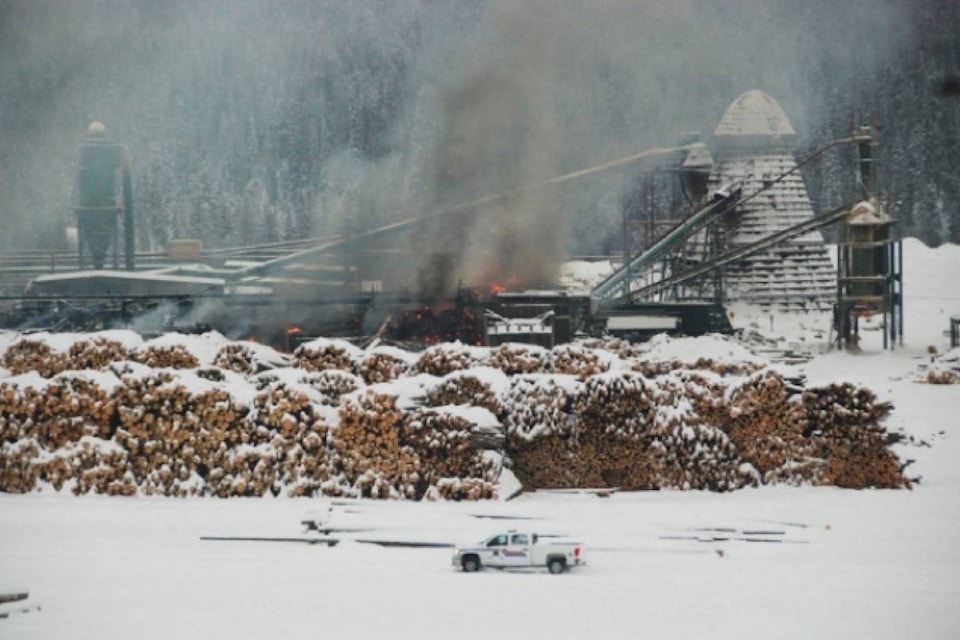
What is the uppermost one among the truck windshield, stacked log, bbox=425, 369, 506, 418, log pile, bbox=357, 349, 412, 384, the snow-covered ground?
log pile, bbox=357, 349, 412, 384

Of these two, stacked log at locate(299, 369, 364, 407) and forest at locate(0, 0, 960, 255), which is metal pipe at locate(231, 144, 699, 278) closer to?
forest at locate(0, 0, 960, 255)

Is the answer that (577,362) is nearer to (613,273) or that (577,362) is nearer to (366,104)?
(613,273)

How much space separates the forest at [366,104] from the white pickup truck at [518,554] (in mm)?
10120

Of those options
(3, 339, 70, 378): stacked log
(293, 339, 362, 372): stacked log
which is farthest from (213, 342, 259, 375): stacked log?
(3, 339, 70, 378): stacked log

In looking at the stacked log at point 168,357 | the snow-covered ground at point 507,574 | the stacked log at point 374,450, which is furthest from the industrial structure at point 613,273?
the stacked log at point 374,450

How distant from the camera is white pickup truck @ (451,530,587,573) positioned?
11.2m

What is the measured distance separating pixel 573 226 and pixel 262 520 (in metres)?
10.5

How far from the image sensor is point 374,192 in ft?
70.9

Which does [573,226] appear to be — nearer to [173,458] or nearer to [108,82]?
[108,82]

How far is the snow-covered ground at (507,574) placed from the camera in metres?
10.1

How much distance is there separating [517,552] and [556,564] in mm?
309

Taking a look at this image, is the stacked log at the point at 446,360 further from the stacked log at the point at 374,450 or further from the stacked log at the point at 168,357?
the stacked log at the point at 168,357

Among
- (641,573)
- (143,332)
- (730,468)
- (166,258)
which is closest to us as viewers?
(641,573)

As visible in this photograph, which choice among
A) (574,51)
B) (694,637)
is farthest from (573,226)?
(694,637)
